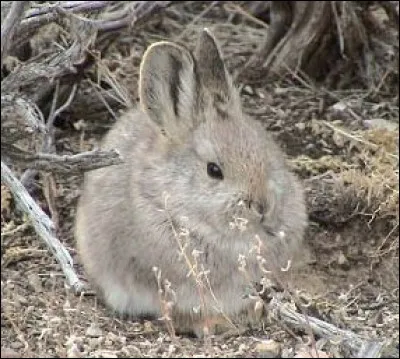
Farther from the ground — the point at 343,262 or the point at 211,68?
the point at 211,68

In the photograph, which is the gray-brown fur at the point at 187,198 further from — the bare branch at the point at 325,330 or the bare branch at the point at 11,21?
the bare branch at the point at 11,21

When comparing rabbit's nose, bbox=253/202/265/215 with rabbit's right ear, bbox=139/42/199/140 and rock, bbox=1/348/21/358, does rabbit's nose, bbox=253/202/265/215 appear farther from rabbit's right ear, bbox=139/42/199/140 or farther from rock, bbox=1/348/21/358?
rock, bbox=1/348/21/358

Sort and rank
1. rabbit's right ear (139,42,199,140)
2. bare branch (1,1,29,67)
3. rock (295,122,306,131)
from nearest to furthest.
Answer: bare branch (1,1,29,67)
rabbit's right ear (139,42,199,140)
rock (295,122,306,131)

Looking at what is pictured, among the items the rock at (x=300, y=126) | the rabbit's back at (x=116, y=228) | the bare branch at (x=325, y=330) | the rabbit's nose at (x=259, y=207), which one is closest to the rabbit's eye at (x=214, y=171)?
the rabbit's nose at (x=259, y=207)

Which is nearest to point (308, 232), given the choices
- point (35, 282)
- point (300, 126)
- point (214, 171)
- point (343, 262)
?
point (343, 262)

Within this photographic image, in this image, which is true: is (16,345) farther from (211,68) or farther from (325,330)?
(211,68)

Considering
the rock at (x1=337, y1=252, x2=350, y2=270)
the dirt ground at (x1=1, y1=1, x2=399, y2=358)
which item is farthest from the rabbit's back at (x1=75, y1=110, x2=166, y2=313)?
the rock at (x1=337, y1=252, x2=350, y2=270)

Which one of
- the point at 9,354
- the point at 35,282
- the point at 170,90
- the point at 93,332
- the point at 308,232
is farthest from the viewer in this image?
the point at 308,232
